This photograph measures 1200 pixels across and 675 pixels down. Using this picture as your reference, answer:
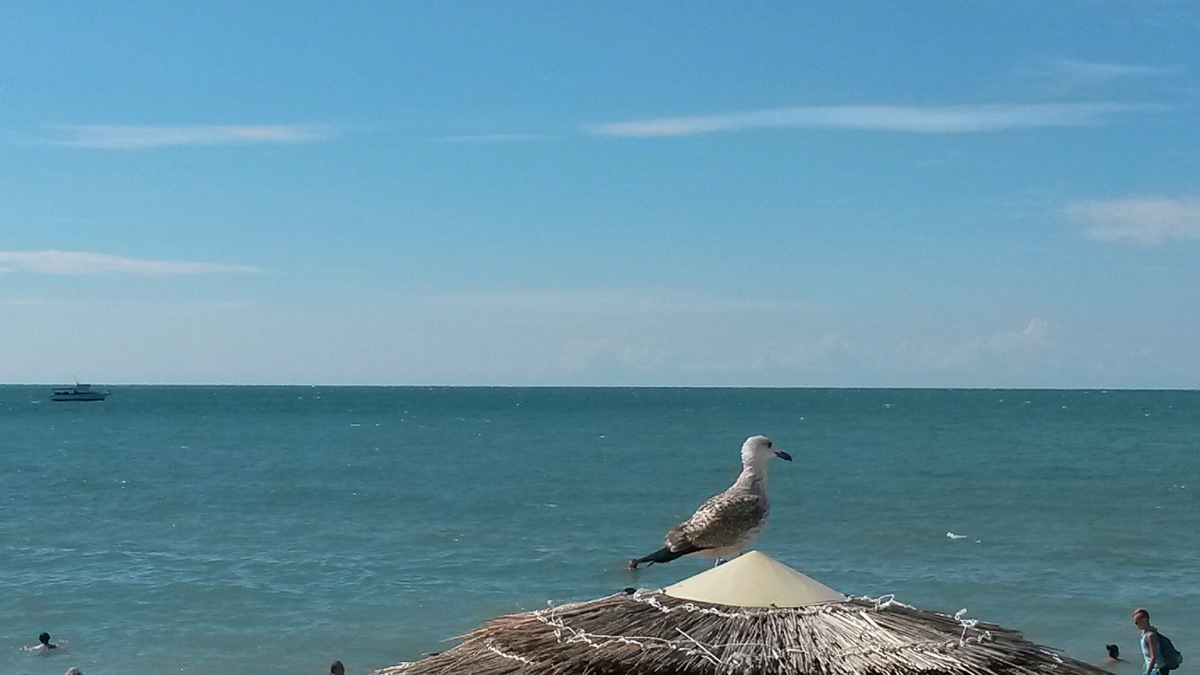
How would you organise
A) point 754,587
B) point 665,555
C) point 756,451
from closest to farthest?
point 754,587
point 665,555
point 756,451

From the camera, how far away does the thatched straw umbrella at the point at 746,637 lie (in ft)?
16.2

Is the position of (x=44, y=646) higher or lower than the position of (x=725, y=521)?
lower

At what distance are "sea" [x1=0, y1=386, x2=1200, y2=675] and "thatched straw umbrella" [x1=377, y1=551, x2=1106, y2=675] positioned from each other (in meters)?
6.59

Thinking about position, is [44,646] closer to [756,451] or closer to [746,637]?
[756,451]

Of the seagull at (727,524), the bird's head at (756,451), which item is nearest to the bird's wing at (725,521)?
the seagull at (727,524)

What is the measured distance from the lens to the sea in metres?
21.7

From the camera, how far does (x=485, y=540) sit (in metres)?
34.1

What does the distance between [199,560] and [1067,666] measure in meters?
28.2

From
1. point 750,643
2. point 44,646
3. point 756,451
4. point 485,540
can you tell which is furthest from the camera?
point 485,540

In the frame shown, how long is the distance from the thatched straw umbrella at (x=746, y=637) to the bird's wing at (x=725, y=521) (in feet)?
6.23

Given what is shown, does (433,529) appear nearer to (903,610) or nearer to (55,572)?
(55,572)

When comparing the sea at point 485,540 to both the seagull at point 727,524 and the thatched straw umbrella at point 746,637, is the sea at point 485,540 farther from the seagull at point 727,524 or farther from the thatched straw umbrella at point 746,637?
the thatched straw umbrella at point 746,637

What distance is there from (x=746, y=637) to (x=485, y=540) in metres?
29.6

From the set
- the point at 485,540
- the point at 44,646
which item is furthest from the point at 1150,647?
the point at 485,540
